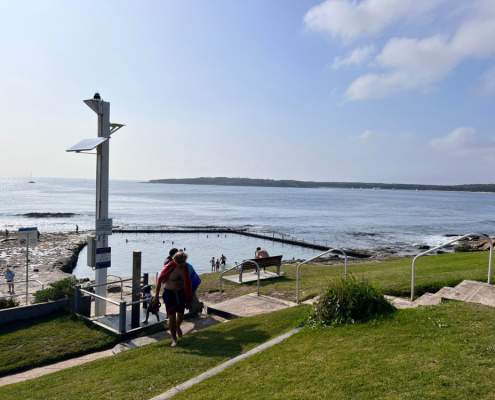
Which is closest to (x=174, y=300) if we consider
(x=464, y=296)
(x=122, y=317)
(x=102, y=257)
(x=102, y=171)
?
(x=122, y=317)

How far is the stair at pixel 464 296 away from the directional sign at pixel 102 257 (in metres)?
6.38

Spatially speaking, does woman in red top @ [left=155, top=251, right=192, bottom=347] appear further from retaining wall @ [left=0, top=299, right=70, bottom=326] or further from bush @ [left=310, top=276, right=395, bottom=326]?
retaining wall @ [left=0, top=299, right=70, bottom=326]

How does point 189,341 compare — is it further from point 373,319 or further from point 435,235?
point 435,235

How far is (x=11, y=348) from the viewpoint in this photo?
308 inches

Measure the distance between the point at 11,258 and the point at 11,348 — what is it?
3315 cm

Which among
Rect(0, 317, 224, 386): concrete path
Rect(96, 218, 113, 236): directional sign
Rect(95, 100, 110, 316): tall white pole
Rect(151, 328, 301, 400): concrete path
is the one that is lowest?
Rect(0, 317, 224, 386): concrete path

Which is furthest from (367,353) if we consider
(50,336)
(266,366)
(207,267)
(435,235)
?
(435,235)

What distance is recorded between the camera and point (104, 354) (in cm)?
767

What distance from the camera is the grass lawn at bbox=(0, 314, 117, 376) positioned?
7434mm

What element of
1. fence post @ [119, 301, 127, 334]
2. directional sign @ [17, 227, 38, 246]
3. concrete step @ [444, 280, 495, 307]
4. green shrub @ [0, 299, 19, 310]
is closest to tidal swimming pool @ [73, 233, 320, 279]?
directional sign @ [17, 227, 38, 246]

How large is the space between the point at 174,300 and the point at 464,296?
15.9 feet

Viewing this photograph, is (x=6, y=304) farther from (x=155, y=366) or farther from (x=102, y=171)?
(x=155, y=366)

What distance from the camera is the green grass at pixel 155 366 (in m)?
5.41

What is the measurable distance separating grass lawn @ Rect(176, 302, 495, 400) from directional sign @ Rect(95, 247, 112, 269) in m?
5.59
